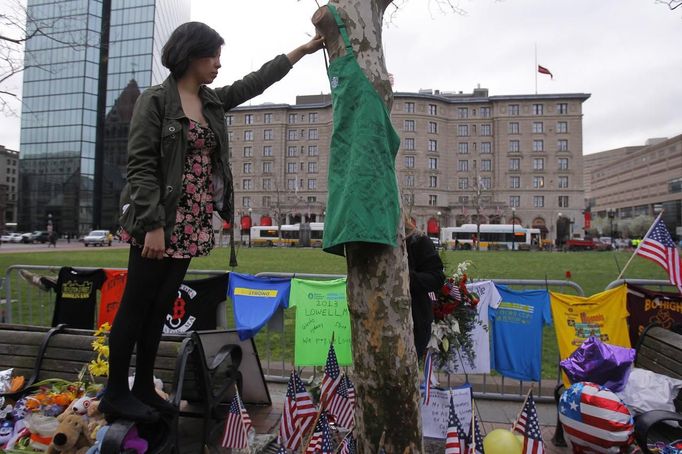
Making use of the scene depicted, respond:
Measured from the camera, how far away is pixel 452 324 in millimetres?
4113

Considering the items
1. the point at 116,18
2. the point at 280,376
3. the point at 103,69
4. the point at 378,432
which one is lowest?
the point at 280,376

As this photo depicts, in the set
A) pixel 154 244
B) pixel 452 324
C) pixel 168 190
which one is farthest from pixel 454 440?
pixel 168 190

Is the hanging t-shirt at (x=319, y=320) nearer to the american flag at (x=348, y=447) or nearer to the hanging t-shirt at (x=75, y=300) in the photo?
the american flag at (x=348, y=447)

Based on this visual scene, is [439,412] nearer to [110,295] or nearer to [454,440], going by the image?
[454,440]

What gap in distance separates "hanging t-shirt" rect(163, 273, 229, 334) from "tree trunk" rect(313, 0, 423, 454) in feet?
12.2

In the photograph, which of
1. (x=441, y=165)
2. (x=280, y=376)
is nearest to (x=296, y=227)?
(x=441, y=165)

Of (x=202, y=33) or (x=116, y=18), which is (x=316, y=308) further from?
(x=116, y=18)

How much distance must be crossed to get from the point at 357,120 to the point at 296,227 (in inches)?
2337

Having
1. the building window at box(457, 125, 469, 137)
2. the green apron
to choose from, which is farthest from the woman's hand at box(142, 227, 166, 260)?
the building window at box(457, 125, 469, 137)

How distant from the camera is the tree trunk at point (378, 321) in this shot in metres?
1.99

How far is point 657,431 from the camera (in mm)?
2988

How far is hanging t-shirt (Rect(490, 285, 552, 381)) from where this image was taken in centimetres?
484

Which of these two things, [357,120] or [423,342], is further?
[423,342]

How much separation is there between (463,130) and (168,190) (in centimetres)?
8146
